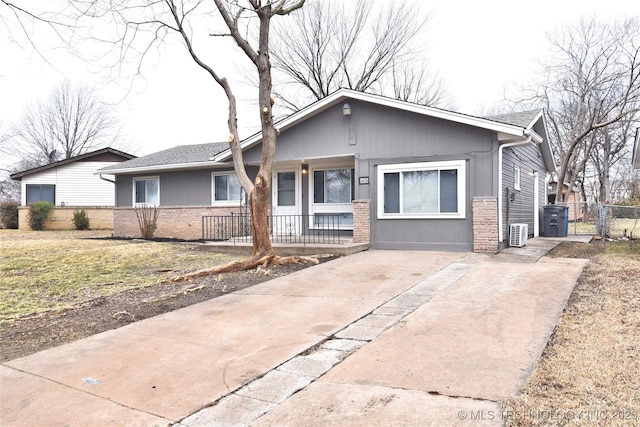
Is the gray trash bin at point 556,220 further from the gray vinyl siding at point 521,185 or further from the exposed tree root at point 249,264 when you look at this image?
the exposed tree root at point 249,264

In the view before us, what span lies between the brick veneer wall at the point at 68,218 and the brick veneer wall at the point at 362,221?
52.9 ft

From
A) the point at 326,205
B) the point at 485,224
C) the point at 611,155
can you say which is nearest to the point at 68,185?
the point at 326,205

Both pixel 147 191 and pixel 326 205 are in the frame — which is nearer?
pixel 326 205

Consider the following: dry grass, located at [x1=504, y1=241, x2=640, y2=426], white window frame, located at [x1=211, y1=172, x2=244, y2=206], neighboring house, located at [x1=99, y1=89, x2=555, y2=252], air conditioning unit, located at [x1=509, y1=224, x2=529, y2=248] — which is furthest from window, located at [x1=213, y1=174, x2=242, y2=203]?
Answer: dry grass, located at [x1=504, y1=241, x2=640, y2=426]

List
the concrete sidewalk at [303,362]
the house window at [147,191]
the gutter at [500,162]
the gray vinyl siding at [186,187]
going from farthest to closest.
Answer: the house window at [147,191]
the gray vinyl siding at [186,187]
the gutter at [500,162]
the concrete sidewalk at [303,362]

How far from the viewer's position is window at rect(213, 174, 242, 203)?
14438 mm

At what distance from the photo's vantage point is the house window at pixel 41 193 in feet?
75.7

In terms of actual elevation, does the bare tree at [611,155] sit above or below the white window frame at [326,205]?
above

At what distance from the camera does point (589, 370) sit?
3.06 m

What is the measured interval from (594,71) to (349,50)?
13.3 metres

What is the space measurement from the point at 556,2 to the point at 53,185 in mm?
26050

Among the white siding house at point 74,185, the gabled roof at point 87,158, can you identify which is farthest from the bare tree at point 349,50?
the white siding house at point 74,185

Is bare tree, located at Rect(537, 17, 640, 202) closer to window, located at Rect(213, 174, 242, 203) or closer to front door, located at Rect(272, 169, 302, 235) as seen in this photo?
front door, located at Rect(272, 169, 302, 235)

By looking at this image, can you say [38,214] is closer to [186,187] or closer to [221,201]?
[186,187]
